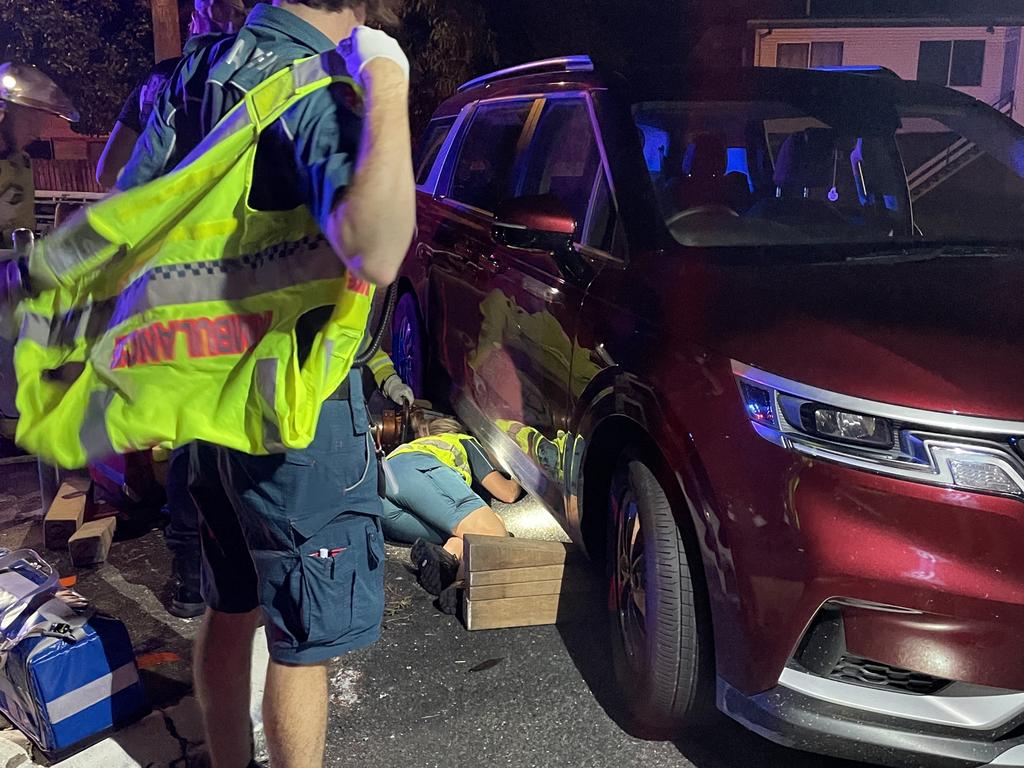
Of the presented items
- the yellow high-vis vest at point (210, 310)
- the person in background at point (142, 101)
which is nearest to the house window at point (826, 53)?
the person in background at point (142, 101)

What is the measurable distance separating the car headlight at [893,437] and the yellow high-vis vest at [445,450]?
6.99 feet

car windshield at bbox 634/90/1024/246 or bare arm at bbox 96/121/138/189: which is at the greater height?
bare arm at bbox 96/121/138/189

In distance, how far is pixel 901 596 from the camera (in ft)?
6.78

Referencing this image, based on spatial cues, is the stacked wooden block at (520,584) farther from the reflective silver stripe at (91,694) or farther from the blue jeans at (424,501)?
the reflective silver stripe at (91,694)

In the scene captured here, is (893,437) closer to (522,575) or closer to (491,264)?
(522,575)

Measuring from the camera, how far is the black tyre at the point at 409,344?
5.30 m

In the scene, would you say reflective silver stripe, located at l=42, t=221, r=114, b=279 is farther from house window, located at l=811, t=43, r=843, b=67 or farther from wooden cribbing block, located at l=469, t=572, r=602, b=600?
house window, located at l=811, t=43, r=843, b=67

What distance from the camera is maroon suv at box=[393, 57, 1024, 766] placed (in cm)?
208

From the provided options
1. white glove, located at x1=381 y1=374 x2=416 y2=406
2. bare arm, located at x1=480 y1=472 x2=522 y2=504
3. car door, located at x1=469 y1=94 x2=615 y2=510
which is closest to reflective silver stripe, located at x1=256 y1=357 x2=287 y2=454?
car door, located at x1=469 y1=94 x2=615 y2=510

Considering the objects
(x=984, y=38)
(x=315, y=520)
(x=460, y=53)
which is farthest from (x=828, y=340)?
(x=984, y=38)

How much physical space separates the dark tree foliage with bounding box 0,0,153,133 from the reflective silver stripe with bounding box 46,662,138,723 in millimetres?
14794

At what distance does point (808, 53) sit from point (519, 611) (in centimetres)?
2055

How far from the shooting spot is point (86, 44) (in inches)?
611

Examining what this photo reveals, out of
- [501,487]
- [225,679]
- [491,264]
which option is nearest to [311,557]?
[225,679]
